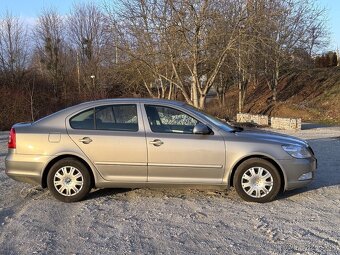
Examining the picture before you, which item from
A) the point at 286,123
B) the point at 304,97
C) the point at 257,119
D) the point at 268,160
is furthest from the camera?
the point at 304,97

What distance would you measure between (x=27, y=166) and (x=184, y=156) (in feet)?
7.62

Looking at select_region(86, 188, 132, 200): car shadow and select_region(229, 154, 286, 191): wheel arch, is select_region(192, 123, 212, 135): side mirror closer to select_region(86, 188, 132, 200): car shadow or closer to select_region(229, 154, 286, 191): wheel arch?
select_region(229, 154, 286, 191): wheel arch

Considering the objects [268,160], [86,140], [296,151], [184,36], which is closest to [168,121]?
[86,140]

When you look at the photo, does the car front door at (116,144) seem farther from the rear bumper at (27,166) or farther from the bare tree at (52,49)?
the bare tree at (52,49)

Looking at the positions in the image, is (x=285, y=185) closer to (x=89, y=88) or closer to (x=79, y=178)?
(x=79, y=178)

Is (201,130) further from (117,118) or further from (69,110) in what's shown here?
(69,110)

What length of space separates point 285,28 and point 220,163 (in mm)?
28100

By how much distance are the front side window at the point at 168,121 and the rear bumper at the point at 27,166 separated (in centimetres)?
164

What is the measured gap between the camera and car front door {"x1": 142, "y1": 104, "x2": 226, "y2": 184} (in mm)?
6320

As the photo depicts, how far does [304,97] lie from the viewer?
3841 centimetres

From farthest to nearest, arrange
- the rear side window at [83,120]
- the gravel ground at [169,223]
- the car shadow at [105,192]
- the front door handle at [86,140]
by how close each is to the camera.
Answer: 1. the car shadow at [105,192]
2. the rear side window at [83,120]
3. the front door handle at [86,140]
4. the gravel ground at [169,223]

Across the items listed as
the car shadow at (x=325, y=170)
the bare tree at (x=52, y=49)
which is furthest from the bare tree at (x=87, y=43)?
the car shadow at (x=325, y=170)

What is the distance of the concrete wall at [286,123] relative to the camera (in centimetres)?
2173

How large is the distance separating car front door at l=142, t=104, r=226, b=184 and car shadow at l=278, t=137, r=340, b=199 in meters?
1.23
